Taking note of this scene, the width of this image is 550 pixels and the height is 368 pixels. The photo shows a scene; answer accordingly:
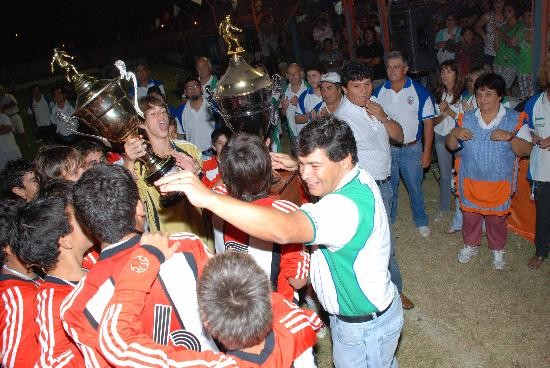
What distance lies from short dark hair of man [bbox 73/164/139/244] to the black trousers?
4284mm

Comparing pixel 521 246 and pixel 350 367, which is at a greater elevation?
pixel 350 367

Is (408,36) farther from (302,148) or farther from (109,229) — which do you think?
(109,229)

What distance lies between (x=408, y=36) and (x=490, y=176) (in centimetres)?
417

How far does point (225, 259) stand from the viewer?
71.3 inches

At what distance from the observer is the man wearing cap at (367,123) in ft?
13.8

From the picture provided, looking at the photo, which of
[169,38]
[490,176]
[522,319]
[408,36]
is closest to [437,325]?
[522,319]

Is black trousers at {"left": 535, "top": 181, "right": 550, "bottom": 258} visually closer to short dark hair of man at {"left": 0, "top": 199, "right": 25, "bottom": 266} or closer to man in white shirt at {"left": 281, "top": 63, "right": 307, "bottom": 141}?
man in white shirt at {"left": 281, "top": 63, "right": 307, "bottom": 141}

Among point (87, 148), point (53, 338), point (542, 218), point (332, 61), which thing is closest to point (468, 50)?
point (332, 61)

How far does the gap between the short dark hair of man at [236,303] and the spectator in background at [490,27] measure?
792 cm

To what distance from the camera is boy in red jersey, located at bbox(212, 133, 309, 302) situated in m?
2.55

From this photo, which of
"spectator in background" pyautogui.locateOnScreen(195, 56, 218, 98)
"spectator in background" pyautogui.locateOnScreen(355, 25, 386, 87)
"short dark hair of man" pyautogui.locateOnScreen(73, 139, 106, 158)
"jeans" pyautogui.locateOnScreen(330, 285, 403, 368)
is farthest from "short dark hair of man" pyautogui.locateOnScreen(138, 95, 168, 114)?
"spectator in background" pyautogui.locateOnScreen(355, 25, 386, 87)

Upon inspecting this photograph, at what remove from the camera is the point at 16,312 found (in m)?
2.42

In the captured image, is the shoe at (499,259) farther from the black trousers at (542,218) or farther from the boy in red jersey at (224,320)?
the boy in red jersey at (224,320)

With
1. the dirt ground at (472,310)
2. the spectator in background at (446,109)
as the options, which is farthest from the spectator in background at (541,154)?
the spectator in background at (446,109)
